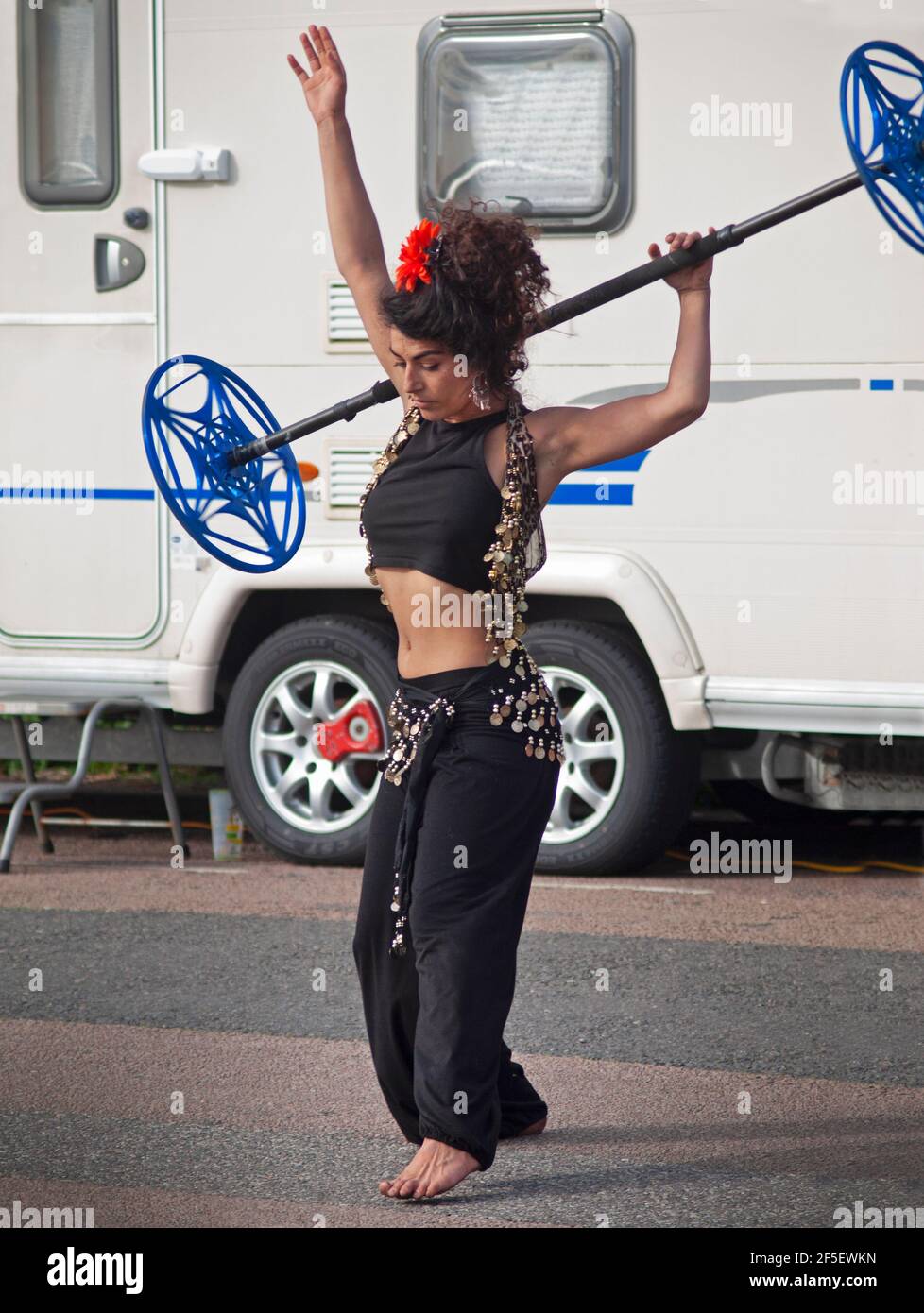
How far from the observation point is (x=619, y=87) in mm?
7230

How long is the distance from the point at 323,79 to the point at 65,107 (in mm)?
3781

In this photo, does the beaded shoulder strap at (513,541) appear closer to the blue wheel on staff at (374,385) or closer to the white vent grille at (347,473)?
the blue wheel on staff at (374,385)

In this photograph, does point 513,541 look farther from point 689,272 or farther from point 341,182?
point 341,182

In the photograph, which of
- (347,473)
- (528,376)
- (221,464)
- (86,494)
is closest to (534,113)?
(528,376)

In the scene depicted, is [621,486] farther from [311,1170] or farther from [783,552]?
[311,1170]

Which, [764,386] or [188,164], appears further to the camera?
[188,164]

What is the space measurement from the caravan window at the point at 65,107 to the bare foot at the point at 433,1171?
4968mm

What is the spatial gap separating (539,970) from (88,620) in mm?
2745

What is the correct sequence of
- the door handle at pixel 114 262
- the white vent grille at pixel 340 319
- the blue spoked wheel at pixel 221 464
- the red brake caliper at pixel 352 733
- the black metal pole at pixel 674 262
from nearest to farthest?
the black metal pole at pixel 674 262, the blue spoked wheel at pixel 221 464, the white vent grille at pixel 340 319, the red brake caliper at pixel 352 733, the door handle at pixel 114 262

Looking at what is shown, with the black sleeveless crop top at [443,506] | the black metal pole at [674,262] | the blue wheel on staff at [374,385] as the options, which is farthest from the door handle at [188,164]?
the black sleeveless crop top at [443,506]

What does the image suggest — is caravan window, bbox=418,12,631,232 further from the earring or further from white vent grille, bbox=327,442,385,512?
the earring

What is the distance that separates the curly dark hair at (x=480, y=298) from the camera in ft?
12.8

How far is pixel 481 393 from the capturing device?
4020mm

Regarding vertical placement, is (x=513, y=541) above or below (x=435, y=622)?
above
